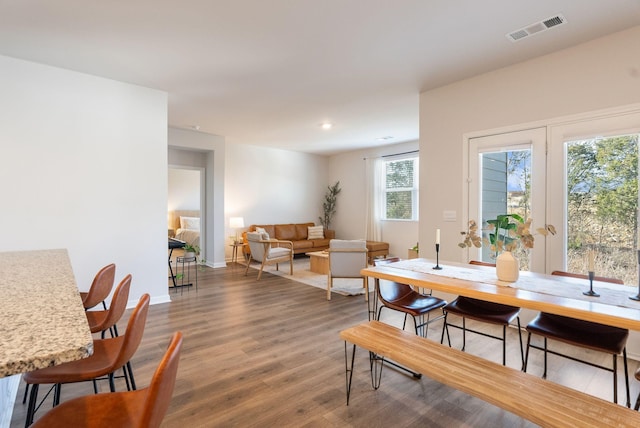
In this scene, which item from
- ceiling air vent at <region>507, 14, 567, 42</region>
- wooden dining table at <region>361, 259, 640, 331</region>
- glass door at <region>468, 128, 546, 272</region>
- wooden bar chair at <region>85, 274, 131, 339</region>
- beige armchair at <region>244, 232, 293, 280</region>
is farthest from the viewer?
beige armchair at <region>244, 232, 293, 280</region>

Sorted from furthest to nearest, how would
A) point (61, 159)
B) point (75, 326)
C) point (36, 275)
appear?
point (61, 159) < point (36, 275) < point (75, 326)

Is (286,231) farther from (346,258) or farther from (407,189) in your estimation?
(346,258)

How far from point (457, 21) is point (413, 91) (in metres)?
1.57

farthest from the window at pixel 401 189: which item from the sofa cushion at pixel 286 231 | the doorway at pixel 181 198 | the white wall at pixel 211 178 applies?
the doorway at pixel 181 198

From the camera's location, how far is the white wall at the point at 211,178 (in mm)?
6586

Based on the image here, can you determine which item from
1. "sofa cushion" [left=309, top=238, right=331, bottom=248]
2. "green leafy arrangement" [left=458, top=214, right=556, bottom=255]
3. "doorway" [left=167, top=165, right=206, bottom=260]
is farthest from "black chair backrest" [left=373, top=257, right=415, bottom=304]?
"doorway" [left=167, top=165, right=206, bottom=260]

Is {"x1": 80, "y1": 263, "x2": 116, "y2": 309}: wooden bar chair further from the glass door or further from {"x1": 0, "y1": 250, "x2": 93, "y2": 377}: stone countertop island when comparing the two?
the glass door

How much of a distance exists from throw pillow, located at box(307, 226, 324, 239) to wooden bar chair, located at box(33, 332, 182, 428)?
7271 mm

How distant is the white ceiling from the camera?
2.46m

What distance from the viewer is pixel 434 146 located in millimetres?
4113

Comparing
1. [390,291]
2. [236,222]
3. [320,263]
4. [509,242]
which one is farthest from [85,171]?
[509,242]

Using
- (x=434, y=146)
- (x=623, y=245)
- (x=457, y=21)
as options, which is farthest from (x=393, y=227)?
(x=457, y=21)

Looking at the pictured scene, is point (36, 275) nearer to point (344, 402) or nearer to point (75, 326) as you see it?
point (75, 326)

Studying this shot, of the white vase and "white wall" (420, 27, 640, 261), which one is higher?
"white wall" (420, 27, 640, 261)
